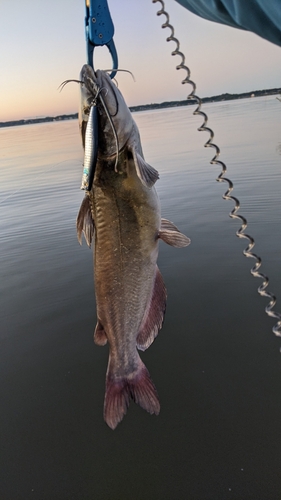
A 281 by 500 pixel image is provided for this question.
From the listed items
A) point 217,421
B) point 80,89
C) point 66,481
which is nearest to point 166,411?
point 217,421

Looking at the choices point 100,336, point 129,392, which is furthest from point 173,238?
point 129,392

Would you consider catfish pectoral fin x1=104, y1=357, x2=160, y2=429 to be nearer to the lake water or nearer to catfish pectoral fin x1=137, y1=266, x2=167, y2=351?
catfish pectoral fin x1=137, y1=266, x2=167, y2=351

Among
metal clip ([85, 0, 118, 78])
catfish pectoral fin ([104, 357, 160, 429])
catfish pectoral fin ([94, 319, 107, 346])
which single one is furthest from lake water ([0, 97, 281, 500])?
metal clip ([85, 0, 118, 78])

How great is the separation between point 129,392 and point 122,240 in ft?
3.79

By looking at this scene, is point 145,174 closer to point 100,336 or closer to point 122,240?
point 122,240

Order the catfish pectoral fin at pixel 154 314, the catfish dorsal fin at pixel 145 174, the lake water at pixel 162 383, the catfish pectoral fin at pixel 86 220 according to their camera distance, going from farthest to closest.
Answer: the lake water at pixel 162 383, the catfish pectoral fin at pixel 154 314, the catfish pectoral fin at pixel 86 220, the catfish dorsal fin at pixel 145 174

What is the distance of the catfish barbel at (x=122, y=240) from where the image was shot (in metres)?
2.18

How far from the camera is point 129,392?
103 inches

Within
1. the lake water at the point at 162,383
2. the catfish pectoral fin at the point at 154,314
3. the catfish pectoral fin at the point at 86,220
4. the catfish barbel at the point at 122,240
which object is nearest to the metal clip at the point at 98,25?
the catfish barbel at the point at 122,240

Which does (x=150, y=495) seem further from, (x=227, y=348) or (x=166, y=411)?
(x=227, y=348)

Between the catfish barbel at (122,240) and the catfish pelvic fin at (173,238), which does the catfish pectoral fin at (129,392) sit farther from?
the catfish pelvic fin at (173,238)

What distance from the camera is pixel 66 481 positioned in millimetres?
3219

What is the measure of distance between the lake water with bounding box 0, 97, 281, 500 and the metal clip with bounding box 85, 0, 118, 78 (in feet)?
11.1

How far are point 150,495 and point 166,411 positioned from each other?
848 mm
